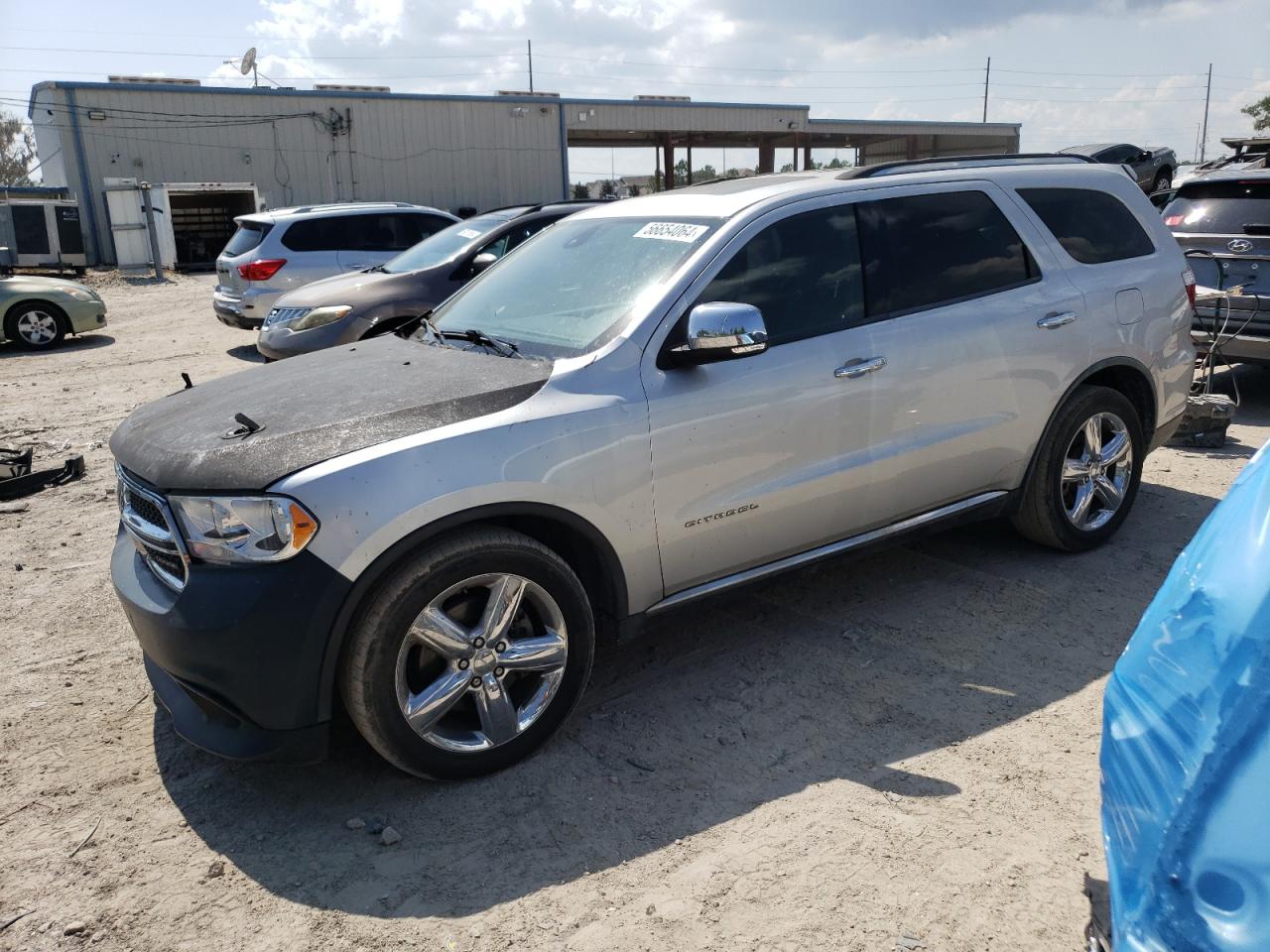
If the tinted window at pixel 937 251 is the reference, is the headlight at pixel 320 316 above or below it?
below

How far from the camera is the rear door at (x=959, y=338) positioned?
4.11m

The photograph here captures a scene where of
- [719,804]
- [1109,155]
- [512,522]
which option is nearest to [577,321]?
[512,522]

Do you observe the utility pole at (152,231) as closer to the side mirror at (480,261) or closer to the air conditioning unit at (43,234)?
the air conditioning unit at (43,234)

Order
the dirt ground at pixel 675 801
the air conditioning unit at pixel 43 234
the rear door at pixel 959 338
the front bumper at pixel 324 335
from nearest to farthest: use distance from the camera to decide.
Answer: the dirt ground at pixel 675 801 < the rear door at pixel 959 338 < the front bumper at pixel 324 335 < the air conditioning unit at pixel 43 234

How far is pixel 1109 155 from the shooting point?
71.7ft

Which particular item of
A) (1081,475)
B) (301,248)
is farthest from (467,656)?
(301,248)

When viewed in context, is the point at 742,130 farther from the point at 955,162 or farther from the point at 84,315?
the point at 955,162

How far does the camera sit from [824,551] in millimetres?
4035

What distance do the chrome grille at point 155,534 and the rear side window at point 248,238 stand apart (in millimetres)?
9819

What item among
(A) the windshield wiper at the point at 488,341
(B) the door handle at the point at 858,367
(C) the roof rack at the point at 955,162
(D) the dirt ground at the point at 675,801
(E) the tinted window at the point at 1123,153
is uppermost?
(E) the tinted window at the point at 1123,153

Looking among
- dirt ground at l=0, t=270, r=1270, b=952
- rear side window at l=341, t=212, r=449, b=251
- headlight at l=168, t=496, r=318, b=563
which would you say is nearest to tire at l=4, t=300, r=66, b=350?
rear side window at l=341, t=212, r=449, b=251

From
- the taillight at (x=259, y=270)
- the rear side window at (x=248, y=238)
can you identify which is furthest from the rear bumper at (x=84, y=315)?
the taillight at (x=259, y=270)

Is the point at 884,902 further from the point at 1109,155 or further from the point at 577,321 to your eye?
the point at 1109,155

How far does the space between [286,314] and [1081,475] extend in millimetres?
6832
